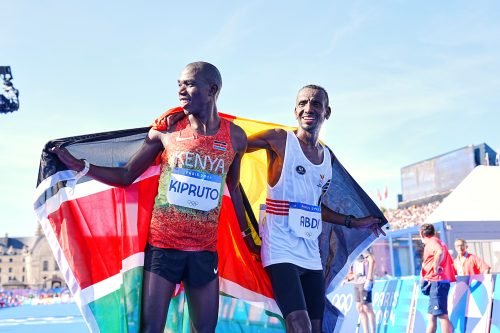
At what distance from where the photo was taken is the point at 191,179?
319 centimetres

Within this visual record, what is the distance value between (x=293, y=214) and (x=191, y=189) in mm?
807

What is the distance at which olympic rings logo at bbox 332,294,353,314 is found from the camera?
11.2 metres

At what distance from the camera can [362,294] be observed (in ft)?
31.4

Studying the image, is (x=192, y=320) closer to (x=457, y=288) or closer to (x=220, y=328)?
(x=220, y=328)

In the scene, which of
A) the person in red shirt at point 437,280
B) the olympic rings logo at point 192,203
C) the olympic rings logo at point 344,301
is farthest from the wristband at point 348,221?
the olympic rings logo at point 344,301

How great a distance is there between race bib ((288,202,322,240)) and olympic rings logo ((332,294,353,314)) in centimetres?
785

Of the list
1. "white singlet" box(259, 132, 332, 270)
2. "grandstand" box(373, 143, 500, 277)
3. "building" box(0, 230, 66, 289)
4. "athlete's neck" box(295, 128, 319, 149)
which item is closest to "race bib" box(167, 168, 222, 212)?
"white singlet" box(259, 132, 332, 270)

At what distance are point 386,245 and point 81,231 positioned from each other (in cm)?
1594

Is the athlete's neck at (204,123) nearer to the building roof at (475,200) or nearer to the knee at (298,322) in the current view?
the knee at (298,322)

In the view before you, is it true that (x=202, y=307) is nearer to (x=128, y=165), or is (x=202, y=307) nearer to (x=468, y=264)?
(x=128, y=165)

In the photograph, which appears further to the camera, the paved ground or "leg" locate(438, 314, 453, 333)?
the paved ground

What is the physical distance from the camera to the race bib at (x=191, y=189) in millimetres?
3172

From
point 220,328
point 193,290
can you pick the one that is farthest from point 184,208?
point 220,328

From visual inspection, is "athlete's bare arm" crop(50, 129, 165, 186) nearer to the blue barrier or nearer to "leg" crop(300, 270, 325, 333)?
"leg" crop(300, 270, 325, 333)
